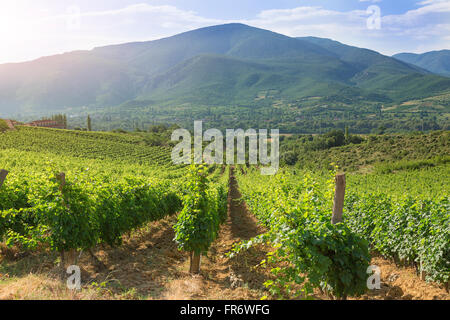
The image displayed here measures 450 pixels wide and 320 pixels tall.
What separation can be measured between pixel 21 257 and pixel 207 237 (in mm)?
6029

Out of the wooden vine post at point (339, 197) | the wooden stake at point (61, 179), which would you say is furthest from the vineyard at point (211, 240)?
the wooden vine post at point (339, 197)

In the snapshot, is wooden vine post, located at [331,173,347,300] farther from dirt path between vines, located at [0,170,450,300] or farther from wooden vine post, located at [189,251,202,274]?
wooden vine post, located at [189,251,202,274]

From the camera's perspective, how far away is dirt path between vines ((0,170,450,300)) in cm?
650

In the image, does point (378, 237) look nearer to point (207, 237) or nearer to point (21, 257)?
point (207, 237)

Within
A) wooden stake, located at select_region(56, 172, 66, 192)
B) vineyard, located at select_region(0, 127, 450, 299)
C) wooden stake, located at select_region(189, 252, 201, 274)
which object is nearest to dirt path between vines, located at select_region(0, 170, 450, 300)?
vineyard, located at select_region(0, 127, 450, 299)

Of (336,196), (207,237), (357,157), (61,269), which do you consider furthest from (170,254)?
(357,157)

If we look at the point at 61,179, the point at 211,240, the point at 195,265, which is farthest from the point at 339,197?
the point at 61,179

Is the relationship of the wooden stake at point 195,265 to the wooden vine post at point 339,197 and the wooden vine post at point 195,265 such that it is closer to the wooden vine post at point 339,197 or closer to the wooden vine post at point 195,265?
the wooden vine post at point 195,265

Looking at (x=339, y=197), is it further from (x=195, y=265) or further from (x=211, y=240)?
(x=195, y=265)

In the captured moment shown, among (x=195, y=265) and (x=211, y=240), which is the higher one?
(x=211, y=240)

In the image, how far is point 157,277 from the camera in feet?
28.4
